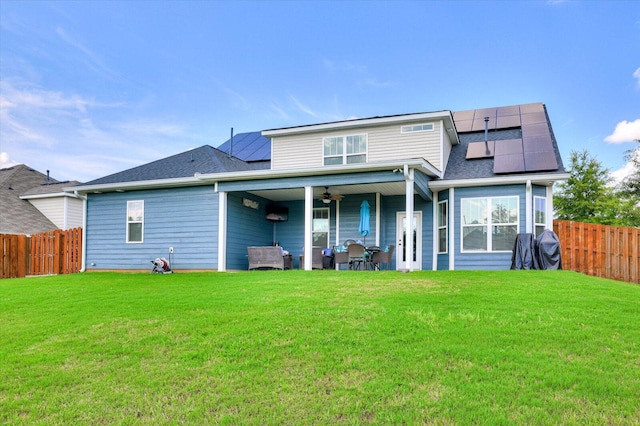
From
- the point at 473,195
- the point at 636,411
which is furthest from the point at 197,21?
the point at 636,411

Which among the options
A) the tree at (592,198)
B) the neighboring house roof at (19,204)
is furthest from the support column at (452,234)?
the neighboring house roof at (19,204)

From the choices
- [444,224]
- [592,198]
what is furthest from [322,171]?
[592,198]

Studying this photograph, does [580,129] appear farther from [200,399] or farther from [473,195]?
[200,399]

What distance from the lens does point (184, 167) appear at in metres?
15.4

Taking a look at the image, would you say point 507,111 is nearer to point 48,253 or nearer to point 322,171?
point 322,171

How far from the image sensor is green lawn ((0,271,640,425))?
365 cm

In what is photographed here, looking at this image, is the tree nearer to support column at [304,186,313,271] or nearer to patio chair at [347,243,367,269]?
patio chair at [347,243,367,269]

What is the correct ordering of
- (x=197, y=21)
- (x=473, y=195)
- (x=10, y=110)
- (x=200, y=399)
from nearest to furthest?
(x=200, y=399)
(x=473, y=195)
(x=197, y=21)
(x=10, y=110)

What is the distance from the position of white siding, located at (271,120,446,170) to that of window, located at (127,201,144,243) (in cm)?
460

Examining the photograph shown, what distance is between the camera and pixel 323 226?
593 inches

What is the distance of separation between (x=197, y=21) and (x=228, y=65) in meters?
A: 2.35

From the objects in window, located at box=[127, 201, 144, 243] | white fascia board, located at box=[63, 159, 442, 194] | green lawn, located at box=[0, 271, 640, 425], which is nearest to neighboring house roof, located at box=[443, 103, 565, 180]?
white fascia board, located at box=[63, 159, 442, 194]

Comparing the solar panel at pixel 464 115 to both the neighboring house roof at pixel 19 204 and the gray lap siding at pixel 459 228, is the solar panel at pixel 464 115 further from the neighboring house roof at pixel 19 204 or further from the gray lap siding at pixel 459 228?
the neighboring house roof at pixel 19 204

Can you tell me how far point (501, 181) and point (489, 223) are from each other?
3.91 feet
